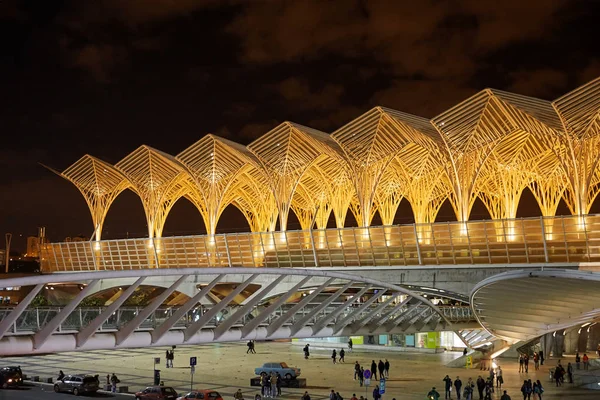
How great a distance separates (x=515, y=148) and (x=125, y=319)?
3798 cm

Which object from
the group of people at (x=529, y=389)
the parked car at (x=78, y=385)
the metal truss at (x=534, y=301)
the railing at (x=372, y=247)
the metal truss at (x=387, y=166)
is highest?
the metal truss at (x=387, y=166)

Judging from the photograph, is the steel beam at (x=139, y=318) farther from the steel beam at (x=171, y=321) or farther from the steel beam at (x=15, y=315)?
the steel beam at (x=15, y=315)

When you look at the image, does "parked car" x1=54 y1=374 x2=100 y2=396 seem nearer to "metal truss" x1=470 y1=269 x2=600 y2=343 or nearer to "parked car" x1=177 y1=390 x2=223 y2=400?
"parked car" x1=177 y1=390 x2=223 y2=400

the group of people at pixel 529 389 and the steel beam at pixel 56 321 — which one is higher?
the steel beam at pixel 56 321

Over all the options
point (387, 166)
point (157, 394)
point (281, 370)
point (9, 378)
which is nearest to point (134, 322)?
point (157, 394)

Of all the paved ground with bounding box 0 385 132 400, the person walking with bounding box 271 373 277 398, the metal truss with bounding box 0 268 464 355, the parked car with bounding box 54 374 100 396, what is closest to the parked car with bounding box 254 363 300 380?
the person walking with bounding box 271 373 277 398

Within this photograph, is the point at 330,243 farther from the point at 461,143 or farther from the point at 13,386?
the point at 13,386

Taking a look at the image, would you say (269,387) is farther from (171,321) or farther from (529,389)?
(171,321)

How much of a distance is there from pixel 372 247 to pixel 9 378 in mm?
22238

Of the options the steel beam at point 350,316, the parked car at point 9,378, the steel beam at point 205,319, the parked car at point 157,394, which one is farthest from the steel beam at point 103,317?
the parked car at point 9,378

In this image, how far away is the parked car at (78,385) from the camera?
3309 cm

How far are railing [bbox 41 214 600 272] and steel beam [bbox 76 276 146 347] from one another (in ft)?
84.4

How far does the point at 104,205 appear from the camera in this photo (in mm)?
66500

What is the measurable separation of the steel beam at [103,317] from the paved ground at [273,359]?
14.0 m
